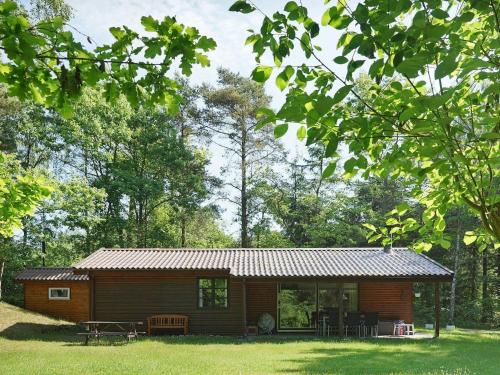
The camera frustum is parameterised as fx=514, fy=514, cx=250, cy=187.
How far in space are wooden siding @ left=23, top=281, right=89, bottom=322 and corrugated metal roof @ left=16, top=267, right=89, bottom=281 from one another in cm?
34

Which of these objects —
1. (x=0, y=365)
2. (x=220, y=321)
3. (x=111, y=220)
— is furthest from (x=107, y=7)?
(x=111, y=220)

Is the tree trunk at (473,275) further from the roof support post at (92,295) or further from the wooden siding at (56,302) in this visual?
the roof support post at (92,295)

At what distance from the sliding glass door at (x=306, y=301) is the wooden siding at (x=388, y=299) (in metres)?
0.37

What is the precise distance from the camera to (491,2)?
7.09 ft

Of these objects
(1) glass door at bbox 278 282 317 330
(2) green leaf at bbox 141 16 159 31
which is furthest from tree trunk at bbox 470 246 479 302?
(2) green leaf at bbox 141 16 159 31

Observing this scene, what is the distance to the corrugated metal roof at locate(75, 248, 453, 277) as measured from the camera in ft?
57.3

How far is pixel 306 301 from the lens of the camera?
19531 mm

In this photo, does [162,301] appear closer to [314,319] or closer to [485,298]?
[314,319]

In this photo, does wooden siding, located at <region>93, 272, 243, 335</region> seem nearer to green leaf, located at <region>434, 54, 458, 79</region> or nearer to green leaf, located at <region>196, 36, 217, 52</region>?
green leaf, located at <region>196, 36, 217, 52</region>

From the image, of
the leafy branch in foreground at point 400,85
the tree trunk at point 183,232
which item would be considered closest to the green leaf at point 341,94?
the leafy branch in foreground at point 400,85

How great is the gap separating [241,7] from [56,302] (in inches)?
896

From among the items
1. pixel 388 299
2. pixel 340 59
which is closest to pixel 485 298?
pixel 388 299

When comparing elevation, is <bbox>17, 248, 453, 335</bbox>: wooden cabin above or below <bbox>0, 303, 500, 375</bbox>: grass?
above

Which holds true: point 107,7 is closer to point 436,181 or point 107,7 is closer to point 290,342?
point 436,181
